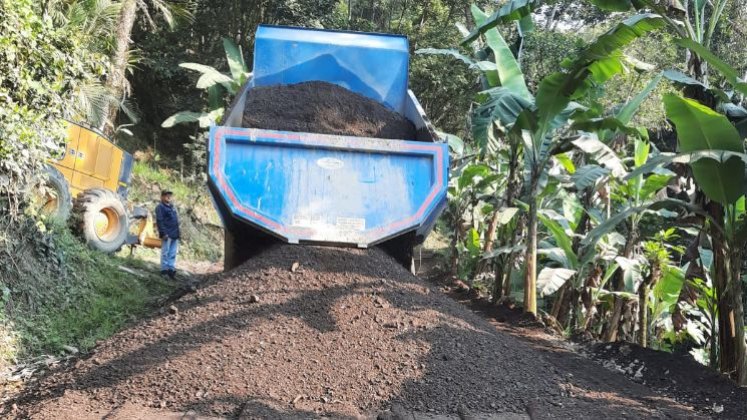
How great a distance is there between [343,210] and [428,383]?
206cm

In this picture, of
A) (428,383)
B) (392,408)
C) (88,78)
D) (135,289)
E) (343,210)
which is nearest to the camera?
(392,408)

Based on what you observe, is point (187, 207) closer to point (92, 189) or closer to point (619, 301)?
point (92, 189)

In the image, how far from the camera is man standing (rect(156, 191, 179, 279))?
942 cm

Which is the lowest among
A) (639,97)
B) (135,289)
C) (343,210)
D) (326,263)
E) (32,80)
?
(135,289)

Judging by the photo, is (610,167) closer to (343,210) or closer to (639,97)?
(639,97)

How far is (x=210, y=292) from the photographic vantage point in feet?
17.5

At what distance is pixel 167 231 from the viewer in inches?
369

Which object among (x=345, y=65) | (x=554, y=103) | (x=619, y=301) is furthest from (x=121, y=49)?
(x=619, y=301)

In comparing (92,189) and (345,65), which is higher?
(345,65)

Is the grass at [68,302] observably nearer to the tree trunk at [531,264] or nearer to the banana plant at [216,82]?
the banana plant at [216,82]

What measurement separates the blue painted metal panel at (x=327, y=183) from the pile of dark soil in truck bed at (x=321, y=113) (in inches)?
36.7

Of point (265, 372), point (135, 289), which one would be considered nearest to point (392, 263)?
point (265, 372)

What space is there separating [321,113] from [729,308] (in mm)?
4218

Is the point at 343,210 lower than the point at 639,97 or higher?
lower
